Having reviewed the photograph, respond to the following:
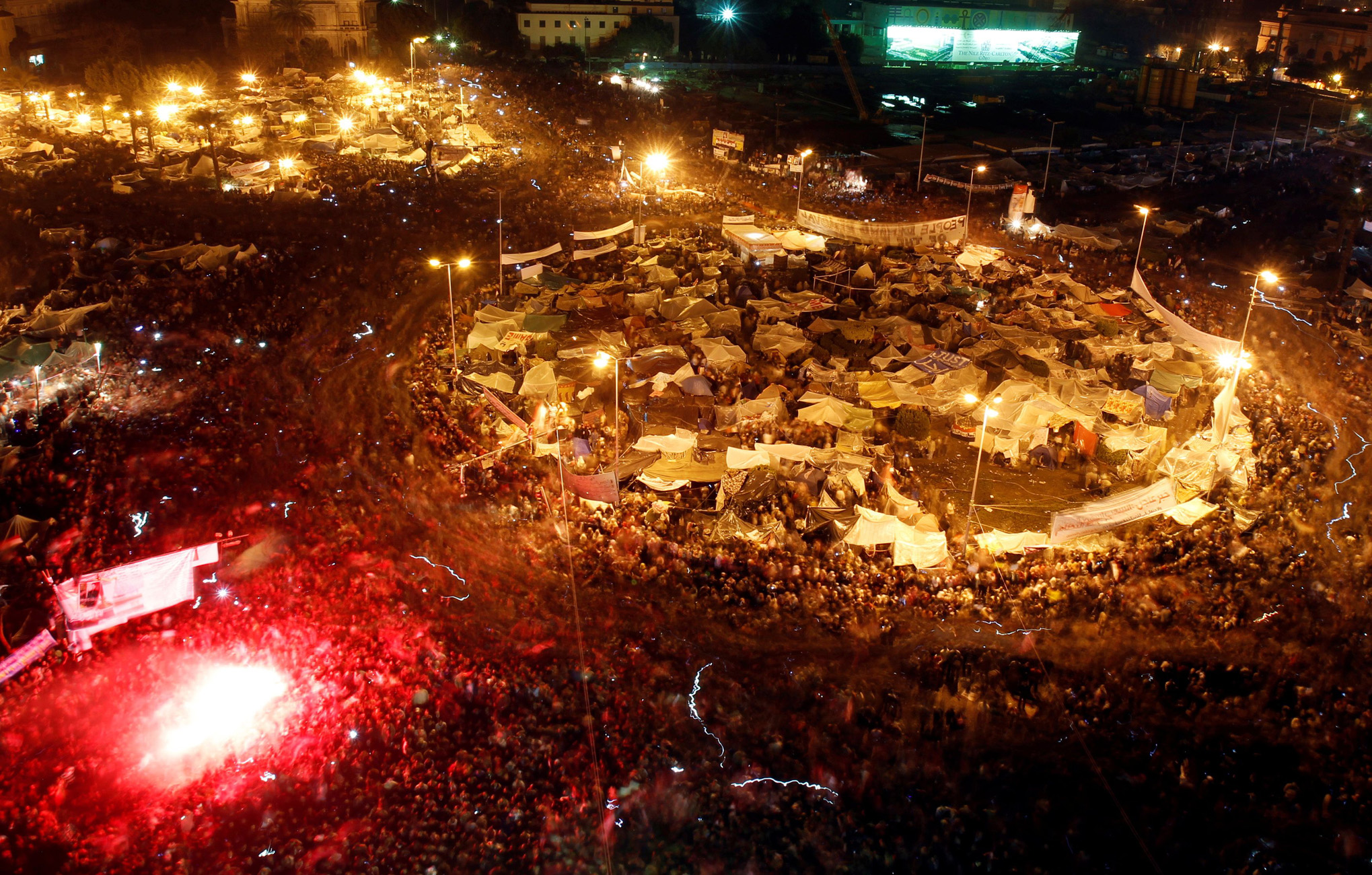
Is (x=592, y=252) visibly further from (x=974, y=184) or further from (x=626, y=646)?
(x=974, y=184)

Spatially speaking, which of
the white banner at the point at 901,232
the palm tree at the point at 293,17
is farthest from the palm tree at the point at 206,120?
the white banner at the point at 901,232

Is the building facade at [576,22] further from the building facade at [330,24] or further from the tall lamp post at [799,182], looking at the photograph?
the tall lamp post at [799,182]

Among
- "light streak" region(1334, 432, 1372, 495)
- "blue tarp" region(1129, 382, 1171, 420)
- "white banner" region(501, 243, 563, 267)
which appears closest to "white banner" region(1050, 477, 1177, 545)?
"light streak" region(1334, 432, 1372, 495)

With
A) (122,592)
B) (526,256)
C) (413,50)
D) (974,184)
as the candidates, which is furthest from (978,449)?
(413,50)

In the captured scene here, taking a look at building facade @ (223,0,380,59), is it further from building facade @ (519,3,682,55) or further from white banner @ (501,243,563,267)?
white banner @ (501,243,563,267)

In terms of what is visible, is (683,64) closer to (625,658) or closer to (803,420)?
(803,420)
